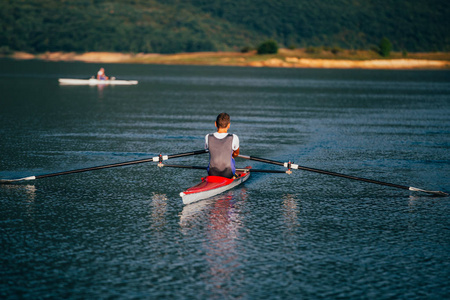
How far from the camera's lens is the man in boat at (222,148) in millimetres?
14008

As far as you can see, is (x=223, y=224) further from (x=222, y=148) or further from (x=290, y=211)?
(x=222, y=148)

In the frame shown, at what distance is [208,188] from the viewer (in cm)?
1356

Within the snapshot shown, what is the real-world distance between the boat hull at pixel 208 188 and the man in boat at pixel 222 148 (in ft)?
0.62

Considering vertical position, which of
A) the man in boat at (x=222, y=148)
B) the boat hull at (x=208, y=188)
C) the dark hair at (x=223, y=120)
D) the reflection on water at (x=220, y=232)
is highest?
the dark hair at (x=223, y=120)

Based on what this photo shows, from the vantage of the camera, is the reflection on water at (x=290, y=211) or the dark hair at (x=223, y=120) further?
the dark hair at (x=223, y=120)

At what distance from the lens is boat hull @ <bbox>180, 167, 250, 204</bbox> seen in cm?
1292

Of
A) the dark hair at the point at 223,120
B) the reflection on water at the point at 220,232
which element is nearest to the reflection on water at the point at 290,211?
the reflection on water at the point at 220,232

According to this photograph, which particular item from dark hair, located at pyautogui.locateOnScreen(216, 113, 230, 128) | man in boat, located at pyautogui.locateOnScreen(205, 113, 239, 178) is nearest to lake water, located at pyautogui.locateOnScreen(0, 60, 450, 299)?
man in boat, located at pyautogui.locateOnScreen(205, 113, 239, 178)

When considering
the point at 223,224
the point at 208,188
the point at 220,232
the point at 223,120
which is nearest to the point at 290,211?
the point at 223,224

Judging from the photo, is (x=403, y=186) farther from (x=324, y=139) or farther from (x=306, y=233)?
(x=324, y=139)

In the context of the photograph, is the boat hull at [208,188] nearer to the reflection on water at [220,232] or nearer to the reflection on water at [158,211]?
the reflection on water at [220,232]

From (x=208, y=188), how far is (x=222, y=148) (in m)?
1.03

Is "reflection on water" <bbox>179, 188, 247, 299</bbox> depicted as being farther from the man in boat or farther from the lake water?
the man in boat

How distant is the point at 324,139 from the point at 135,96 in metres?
26.4
